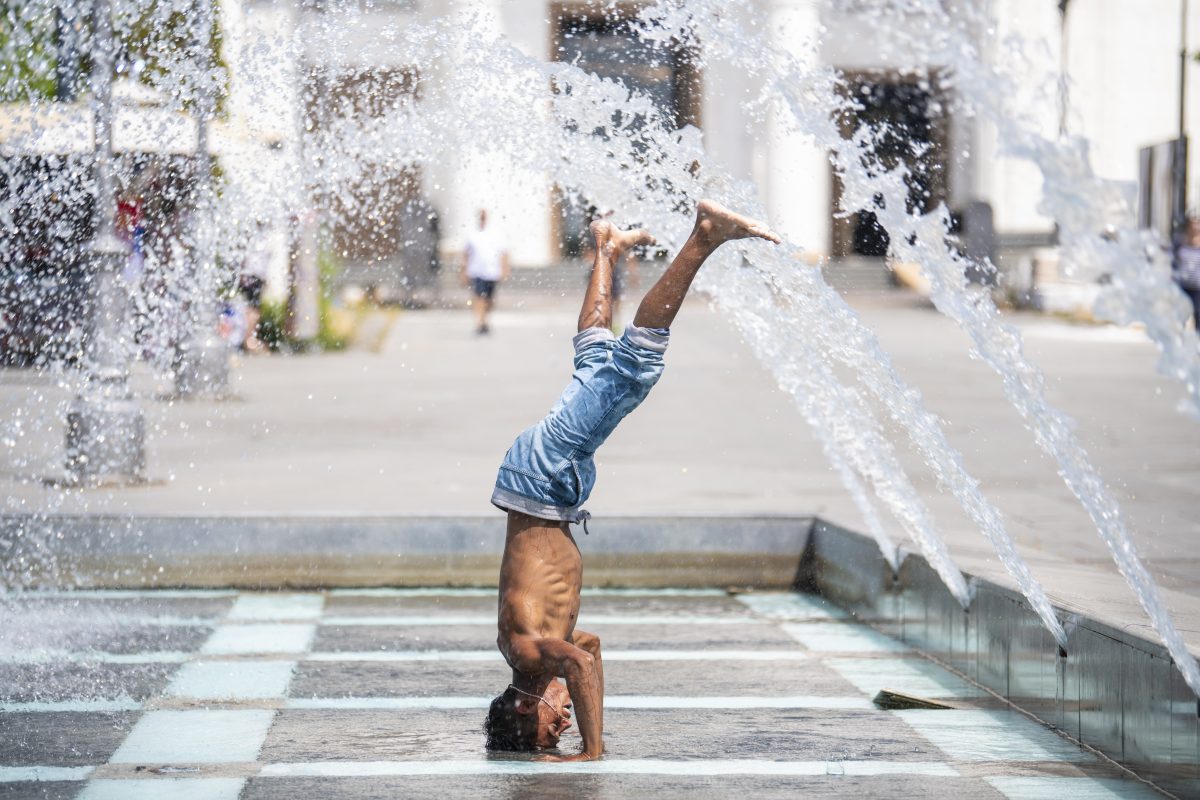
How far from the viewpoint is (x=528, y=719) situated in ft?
17.0

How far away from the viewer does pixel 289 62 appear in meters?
9.34

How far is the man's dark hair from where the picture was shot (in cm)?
521

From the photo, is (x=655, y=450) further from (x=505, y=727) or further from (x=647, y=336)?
(x=647, y=336)

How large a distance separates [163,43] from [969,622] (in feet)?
29.9

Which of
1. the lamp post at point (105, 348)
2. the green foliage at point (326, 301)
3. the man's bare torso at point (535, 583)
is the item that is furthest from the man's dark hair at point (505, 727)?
the green foliage at point (326, 301)

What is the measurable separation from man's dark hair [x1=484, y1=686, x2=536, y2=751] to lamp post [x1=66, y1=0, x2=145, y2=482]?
6.49 meters

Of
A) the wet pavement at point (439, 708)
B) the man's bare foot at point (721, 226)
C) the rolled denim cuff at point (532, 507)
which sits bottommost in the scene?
the wet pavement at point (439, 708)

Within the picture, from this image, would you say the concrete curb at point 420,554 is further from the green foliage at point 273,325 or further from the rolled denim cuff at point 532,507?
the green foliage at point 273,325

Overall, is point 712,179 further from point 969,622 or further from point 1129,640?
point 1129,640

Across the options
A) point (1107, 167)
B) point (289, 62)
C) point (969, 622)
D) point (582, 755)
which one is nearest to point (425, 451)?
point (289, 62)

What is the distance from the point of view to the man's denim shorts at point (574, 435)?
5035 millimetres

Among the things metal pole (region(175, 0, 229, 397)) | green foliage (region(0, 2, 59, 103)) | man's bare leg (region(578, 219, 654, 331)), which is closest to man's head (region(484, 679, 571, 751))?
man's bare leg (region(578, 219, 654, 331))

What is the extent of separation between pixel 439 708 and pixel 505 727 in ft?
2.25

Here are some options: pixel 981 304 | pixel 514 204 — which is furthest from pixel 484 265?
pixel 981 304
